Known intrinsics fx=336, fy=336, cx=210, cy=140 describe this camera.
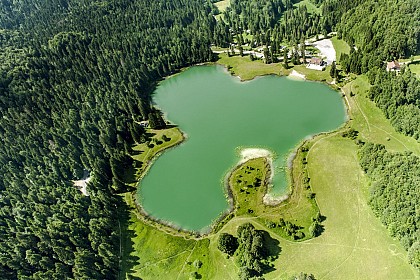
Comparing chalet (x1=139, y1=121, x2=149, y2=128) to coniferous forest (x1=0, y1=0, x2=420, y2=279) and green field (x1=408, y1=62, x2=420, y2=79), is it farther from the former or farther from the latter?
green field (x1=408, y1=62, x2=420, y2=79)

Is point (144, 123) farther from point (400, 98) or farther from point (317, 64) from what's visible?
point (400, 98)

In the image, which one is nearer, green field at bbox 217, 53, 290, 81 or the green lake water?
the green lake water

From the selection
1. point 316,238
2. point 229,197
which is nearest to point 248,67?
point 229,197

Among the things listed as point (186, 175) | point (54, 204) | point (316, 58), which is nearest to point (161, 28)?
point (316, 58)

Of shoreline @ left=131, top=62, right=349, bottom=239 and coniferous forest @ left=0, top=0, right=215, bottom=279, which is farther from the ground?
coniferous forest @ left=0, top=0, right=215, bottom=279

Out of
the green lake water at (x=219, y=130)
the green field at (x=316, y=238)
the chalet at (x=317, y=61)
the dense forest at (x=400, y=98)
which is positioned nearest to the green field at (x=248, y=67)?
the green lake water at (x=219, y=130)

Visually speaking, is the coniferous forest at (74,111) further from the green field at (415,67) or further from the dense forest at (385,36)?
the green field at (415,67)

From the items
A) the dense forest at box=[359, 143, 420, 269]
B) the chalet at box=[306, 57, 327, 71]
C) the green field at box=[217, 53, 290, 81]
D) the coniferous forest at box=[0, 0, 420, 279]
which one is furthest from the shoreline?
the green field at box=[217, 53, 290, 81]

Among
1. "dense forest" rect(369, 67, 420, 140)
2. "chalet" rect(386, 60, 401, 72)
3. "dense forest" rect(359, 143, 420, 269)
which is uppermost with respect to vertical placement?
"chalet" rect(386, 60, 401, 72)
